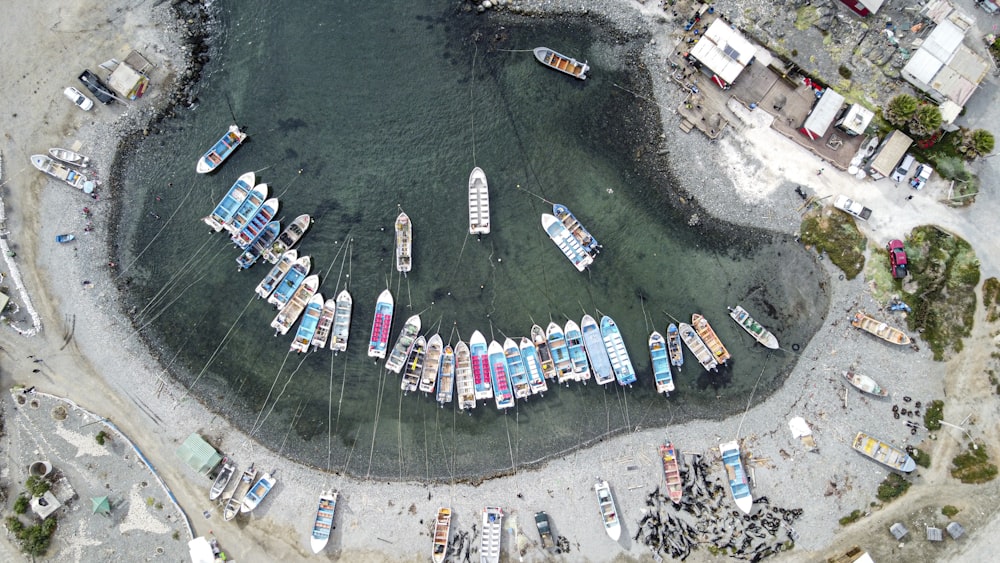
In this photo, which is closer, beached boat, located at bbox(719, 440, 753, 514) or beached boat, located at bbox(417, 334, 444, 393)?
beached boat, located at bbox(719, 440, 753, 514)

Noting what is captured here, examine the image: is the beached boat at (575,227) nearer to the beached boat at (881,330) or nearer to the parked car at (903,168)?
the beached boat at (881,330)

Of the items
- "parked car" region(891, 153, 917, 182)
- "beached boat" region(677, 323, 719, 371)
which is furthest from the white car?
"parked car" region(891, 153, 917, 182)

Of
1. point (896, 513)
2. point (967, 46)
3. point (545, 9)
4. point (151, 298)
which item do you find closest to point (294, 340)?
point (151, 298)

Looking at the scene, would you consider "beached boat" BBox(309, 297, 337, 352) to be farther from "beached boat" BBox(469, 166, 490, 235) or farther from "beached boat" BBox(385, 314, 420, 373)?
"beached boat" BBox(469, 166, 490, 235)

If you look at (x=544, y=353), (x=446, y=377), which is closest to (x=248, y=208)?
(x=446, y=377)

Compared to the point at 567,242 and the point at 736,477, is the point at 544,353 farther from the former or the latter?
the point at 736,477

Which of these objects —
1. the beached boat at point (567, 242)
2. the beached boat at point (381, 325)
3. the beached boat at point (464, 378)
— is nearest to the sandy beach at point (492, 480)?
the beached boat at point (464, 378)

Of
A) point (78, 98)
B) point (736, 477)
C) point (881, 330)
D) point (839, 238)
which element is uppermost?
point (839, 238)
